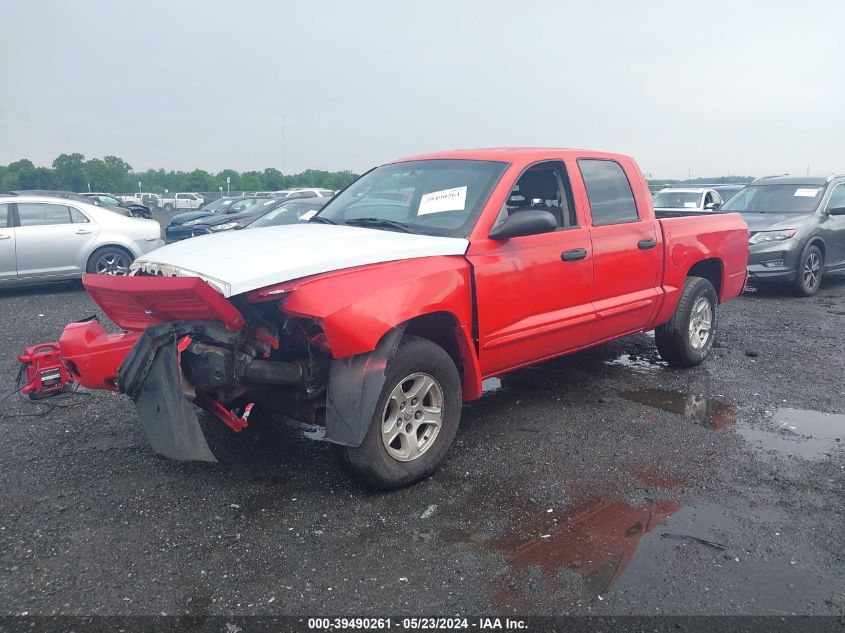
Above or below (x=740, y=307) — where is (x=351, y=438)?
above

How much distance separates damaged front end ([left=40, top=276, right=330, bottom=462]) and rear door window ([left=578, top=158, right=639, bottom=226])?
2.57m

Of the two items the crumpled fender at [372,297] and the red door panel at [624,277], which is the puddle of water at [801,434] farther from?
the crumpled fender at [372,297]

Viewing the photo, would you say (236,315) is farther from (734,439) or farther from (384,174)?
(734,439)

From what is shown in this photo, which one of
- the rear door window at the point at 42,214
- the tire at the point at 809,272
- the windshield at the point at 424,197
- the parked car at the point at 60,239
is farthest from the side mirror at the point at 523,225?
the rear door window at the point at 42,214

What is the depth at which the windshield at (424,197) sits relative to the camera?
14.8ft

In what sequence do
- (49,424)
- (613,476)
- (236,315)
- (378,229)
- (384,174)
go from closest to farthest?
(236,315)
(613,476)
(378,229)
(49,424)
(384,174)

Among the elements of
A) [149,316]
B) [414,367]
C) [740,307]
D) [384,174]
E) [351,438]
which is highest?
[384,174]

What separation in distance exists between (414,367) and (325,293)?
677 mm

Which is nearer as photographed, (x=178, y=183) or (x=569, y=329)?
(x=569, y=329)

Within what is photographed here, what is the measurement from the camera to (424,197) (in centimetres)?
477

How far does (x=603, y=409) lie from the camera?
5395 millimetres

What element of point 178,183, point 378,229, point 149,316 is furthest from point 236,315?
point 178,183

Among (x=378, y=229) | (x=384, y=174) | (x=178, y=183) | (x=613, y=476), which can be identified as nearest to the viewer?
(x=613, y=476)

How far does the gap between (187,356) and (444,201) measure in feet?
6.23
